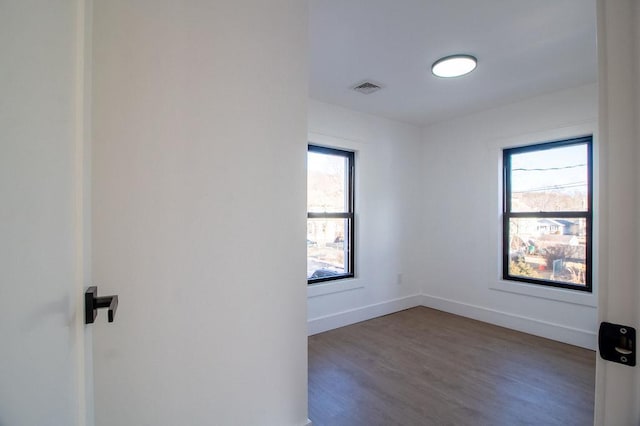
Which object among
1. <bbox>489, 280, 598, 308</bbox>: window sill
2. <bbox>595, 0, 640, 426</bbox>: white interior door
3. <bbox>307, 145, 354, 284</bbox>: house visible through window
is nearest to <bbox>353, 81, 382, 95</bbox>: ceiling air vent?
<bbox>307, 145, 354, 284</bbox>: house visible through window

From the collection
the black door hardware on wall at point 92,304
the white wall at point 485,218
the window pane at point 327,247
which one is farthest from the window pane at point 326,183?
the black door hardware on wall at point 92,304

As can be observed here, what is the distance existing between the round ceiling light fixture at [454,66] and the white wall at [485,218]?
4.24ft

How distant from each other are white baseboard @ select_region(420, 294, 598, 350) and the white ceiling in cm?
248

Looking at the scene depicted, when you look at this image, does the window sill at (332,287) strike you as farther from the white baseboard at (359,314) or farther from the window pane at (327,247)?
the white baseboard at (359,314)

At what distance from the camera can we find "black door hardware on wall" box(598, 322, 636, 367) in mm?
600

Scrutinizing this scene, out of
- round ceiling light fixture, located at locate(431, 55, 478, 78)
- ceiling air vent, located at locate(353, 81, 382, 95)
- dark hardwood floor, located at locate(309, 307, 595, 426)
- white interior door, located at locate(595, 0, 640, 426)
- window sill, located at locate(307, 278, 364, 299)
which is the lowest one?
dark hardwood floor, located at locate(309, 307, 595, 426)

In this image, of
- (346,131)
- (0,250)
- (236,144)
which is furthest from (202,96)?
(346,131)

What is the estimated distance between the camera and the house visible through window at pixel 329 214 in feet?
11.2

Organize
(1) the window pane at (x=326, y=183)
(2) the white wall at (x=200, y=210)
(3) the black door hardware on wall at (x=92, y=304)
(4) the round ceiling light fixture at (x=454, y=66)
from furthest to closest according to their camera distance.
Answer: (1) the window pane at (x=326, y=183), (4) the round ceiling light fixture at (x=454, y=66), (2) the white wall at (x=200, y=210), (3) the black door hardware on wall at (x=92, y=304)

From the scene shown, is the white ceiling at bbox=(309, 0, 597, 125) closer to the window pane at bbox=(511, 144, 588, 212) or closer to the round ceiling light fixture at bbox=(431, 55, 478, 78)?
the round ceiling light fixture at bbox=(431, 55, 478, 78)

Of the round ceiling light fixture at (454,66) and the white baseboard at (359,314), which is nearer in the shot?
the round ceiling light fixture at (454,66)

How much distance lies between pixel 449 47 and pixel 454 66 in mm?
286

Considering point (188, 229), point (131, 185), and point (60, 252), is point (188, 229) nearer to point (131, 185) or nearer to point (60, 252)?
point (131, 185)

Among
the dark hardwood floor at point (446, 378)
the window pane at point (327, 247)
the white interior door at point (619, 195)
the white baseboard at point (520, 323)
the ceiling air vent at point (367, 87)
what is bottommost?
the dark hardwood floor at point (446, 378)
